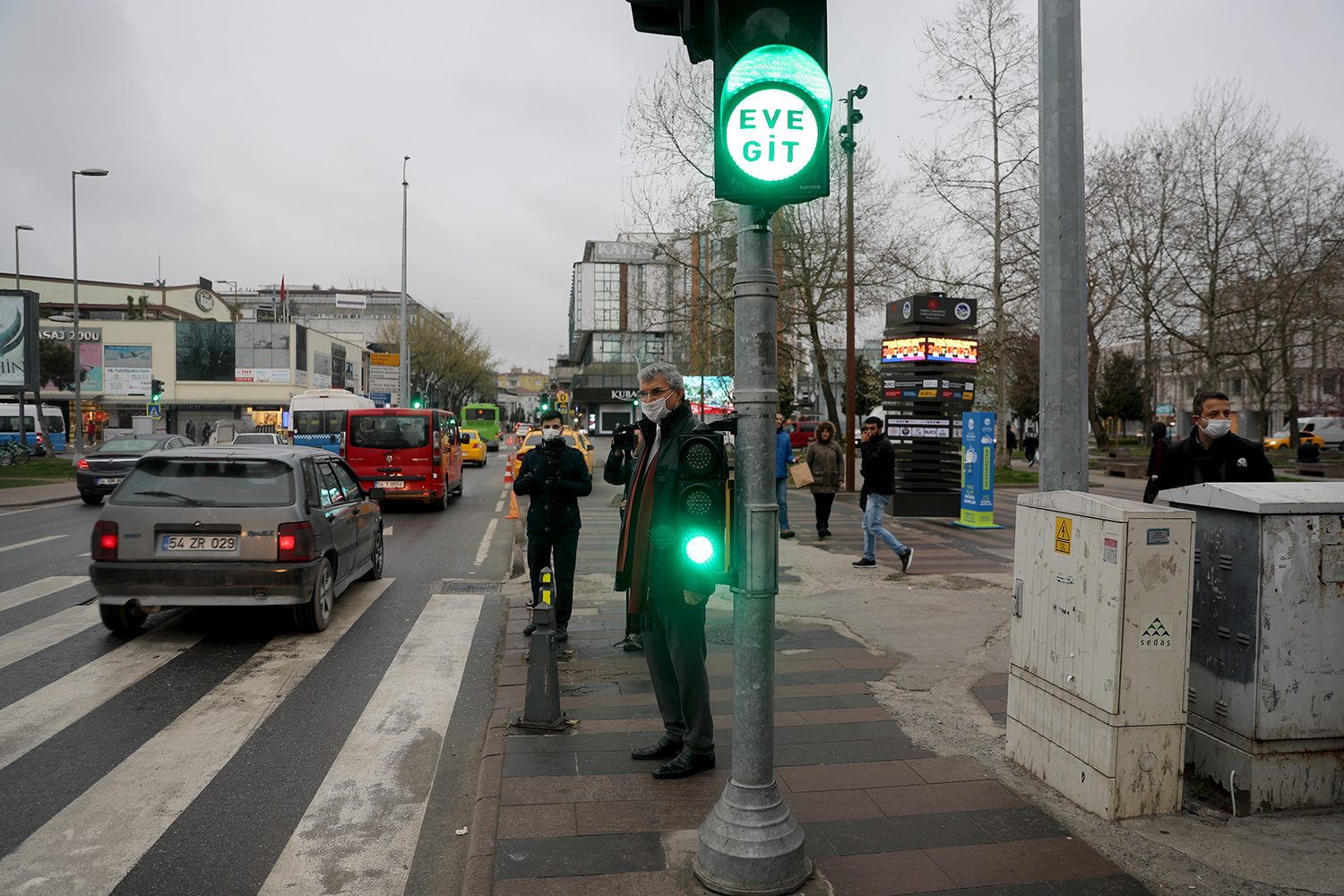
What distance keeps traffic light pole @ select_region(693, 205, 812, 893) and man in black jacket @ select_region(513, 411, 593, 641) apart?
359 cm

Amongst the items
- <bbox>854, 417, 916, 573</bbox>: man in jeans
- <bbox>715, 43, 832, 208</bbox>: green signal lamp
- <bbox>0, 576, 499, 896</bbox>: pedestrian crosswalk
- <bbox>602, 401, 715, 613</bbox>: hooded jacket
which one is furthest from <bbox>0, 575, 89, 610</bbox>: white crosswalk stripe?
<bbox>854, 417, 916, 573</bbox>: man in jeans

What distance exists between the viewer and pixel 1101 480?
27.8 metres

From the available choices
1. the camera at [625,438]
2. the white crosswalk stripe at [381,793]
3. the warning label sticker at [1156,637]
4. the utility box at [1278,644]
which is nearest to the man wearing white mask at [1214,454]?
the utility box at [1278,644]

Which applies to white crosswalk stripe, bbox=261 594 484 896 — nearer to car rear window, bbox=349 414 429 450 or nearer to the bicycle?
car rear window, bbox=349 414 429 450

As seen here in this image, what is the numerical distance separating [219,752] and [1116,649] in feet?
14.2

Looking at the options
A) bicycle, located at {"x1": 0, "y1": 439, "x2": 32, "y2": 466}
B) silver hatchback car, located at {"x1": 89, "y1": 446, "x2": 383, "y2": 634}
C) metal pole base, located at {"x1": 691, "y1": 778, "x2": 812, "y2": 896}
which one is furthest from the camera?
bicycle, located at {"x1": 0, "y1": 439, "x2": 32, "y2": 466}

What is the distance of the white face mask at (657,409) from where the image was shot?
409 cm

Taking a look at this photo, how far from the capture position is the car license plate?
6.47 meters

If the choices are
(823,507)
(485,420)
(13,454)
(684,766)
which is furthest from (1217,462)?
(485,420)

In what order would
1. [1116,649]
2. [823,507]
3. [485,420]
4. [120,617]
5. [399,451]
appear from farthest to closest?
[485,420], [399,451], [823,507], [120,617], [1116,649]

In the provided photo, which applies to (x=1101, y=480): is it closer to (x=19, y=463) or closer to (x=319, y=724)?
(x=319, y=724)

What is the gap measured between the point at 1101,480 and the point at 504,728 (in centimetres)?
2766

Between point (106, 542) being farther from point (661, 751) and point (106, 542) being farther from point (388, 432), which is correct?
point (388, 432)

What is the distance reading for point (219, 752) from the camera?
4453mm
